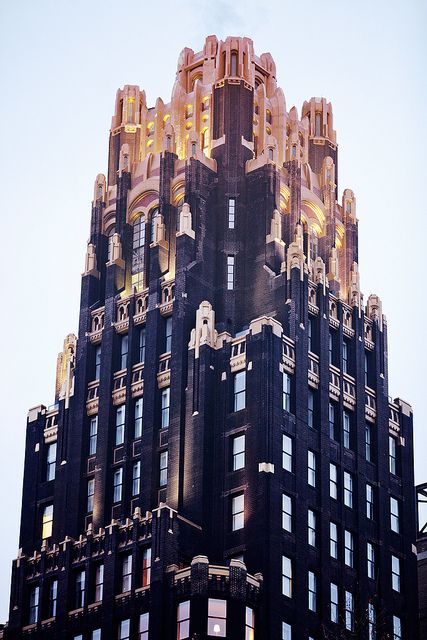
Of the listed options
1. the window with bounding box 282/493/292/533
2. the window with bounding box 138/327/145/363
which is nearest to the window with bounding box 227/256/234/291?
the window with bounding box 138/327/145/363

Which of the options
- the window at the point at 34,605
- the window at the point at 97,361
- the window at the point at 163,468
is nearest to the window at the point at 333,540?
the window at the point at 163,468

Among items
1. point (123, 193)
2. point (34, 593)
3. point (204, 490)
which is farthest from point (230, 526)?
point (123, 193)

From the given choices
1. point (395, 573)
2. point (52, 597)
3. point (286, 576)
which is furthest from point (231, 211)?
point (52, 597)

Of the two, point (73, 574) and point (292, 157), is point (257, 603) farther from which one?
point (292, 157)

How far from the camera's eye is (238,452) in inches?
6009

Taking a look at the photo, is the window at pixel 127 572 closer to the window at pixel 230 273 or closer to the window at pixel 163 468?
the window at pixel 163 468

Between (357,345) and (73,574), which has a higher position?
(357,345)

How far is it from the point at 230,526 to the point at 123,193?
109 feet

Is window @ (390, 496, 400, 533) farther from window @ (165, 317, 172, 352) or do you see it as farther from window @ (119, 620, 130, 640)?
window @ (119, 620, 130, 640)

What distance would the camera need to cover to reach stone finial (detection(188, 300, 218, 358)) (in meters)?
156

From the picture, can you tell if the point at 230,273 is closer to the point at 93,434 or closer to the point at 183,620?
the point at 93,434

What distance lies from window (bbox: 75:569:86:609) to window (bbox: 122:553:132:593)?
3.68 m

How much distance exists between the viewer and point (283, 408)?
154 m

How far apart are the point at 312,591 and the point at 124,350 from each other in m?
25.2
